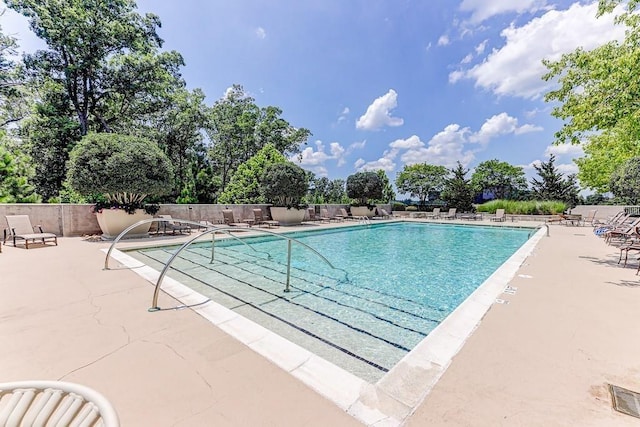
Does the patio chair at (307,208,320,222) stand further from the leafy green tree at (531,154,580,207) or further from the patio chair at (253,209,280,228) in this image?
the leafy green tree at (531,154,580,207)

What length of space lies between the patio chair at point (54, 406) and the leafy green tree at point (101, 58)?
22.3 meters

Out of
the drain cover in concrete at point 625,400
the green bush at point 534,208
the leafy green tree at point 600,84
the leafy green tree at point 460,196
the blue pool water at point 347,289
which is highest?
the leafy green tree at point 600,84

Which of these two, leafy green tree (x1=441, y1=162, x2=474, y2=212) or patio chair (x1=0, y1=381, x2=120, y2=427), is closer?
patio chair (x1=0, y1=381, x2=120, y2=427)

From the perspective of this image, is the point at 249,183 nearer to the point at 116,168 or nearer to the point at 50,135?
the point at 116,168

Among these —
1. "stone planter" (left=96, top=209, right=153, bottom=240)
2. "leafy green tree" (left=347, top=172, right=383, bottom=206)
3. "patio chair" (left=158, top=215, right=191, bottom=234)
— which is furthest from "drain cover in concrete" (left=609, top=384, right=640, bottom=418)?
"leafy green tree" (left=347, top=172, right=383, bottom=206)

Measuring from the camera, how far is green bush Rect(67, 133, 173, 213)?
8.81 meters

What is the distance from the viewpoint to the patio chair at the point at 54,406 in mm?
951

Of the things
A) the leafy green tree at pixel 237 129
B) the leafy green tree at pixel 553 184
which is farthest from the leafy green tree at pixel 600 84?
the leafy green tree at pixel 553 184

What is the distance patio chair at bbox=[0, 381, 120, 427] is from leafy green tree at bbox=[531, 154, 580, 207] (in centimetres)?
3649

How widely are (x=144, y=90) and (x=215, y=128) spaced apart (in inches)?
323

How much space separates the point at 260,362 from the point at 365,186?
20.4m

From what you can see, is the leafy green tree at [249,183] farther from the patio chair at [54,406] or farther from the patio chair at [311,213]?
the patio chair at [54,406]

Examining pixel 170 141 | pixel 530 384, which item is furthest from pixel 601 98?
pixel 170 141

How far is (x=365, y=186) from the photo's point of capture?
2211cm
